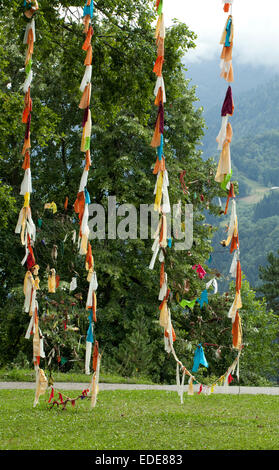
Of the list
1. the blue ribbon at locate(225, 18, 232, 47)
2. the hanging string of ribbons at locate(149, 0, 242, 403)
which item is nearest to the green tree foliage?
the hanging string of ribbons at locate(149, 0, 242, 403)

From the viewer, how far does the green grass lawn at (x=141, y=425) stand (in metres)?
5.72

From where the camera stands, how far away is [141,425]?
6676 mm

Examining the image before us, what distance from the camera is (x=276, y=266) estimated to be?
40.6 meters

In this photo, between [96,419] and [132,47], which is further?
[132,47]

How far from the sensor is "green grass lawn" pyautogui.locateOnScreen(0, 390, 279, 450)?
18.8ft

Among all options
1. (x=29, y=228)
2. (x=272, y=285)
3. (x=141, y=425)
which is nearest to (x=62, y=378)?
(x=141, y=425)

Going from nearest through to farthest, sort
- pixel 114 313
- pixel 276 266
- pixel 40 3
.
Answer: pixel 40 3 < pixel 114 313 < pixel 276 266

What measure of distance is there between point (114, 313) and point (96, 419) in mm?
9463

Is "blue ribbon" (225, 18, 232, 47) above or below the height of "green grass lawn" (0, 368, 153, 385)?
above

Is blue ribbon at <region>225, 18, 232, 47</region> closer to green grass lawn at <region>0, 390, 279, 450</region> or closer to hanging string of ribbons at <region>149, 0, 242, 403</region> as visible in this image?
hanging string of ribbons at <region>149, 0, 242, 403</region>

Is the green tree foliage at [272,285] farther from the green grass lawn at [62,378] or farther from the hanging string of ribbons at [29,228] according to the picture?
the hanging string of ribbons at [29,228]

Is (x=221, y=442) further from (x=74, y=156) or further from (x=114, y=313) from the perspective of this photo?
(x=74, y=156)

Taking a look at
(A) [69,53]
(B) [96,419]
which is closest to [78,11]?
(A) [69,53]

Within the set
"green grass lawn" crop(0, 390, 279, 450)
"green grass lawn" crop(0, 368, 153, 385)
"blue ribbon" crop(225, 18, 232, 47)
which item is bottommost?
"green grass lawn" crop(0, 368, 153, 385)
